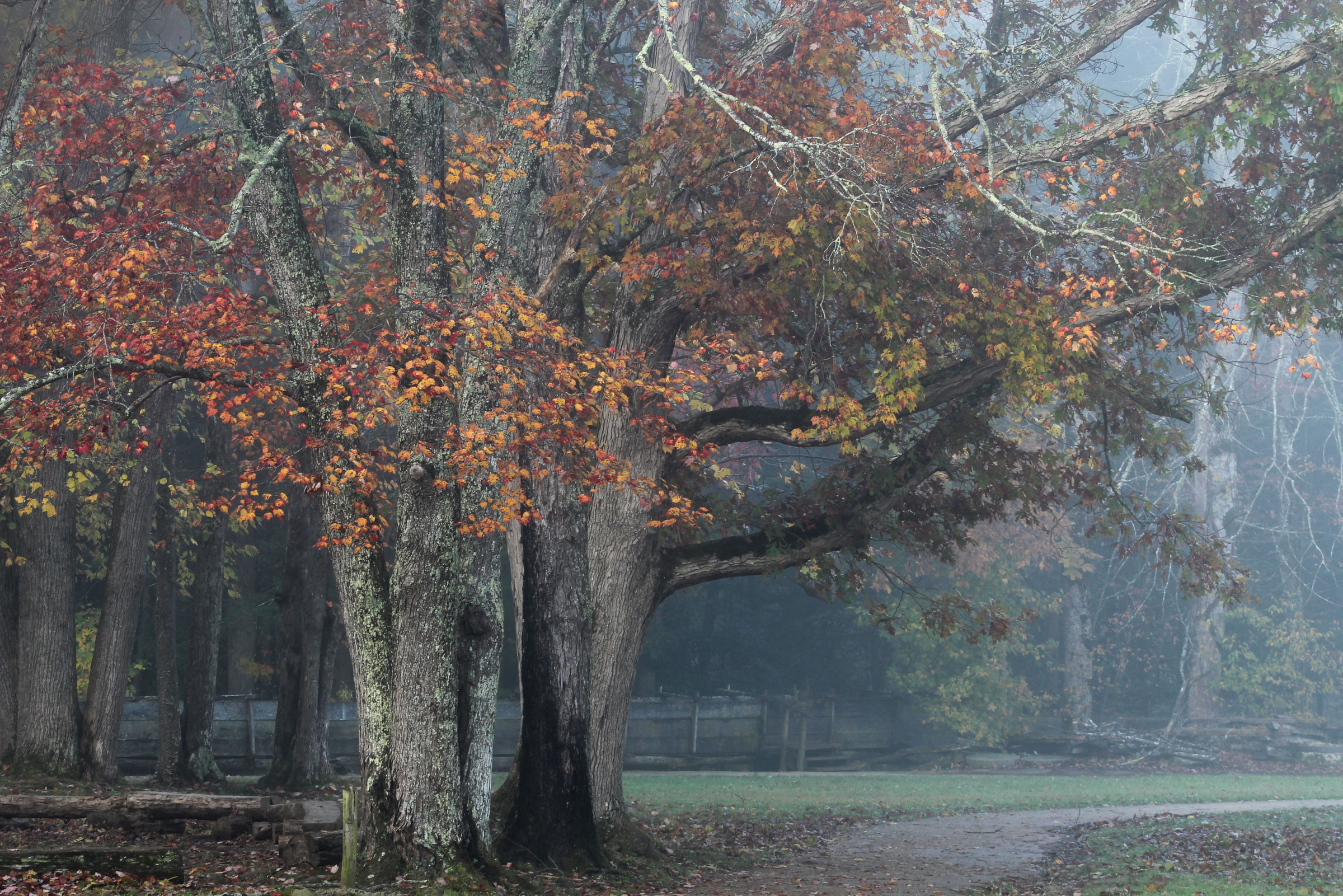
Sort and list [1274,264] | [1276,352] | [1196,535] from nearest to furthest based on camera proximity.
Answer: [1274,264], [1196,535], [1276,352]

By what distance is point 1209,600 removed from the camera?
1425 inches

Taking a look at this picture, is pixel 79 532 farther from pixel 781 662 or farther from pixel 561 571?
pixel 781 662

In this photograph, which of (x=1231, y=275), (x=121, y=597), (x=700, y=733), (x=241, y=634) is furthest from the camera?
(x=700, y=733)

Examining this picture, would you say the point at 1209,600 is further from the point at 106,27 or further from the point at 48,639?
the point at 106,27

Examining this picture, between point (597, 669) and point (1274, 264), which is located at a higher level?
point (1274, 264)

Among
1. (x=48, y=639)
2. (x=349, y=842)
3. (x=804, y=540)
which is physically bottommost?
(x=349, y=842)

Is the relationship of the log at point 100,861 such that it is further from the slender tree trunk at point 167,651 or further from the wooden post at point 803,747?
the wooden post at point 803,747

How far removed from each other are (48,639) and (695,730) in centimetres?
1717

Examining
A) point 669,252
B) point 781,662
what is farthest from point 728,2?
point 781,662

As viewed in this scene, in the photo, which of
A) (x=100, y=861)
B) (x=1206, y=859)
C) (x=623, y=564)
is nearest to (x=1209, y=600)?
(x=1206, y=859)

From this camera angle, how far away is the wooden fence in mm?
21938

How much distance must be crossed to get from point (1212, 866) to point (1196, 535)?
438cm

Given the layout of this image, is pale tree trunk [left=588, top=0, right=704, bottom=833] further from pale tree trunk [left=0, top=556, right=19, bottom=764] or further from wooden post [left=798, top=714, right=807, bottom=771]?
wooden post [left=798, top=714, right=807, bottom=771]

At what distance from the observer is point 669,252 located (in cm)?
1228
